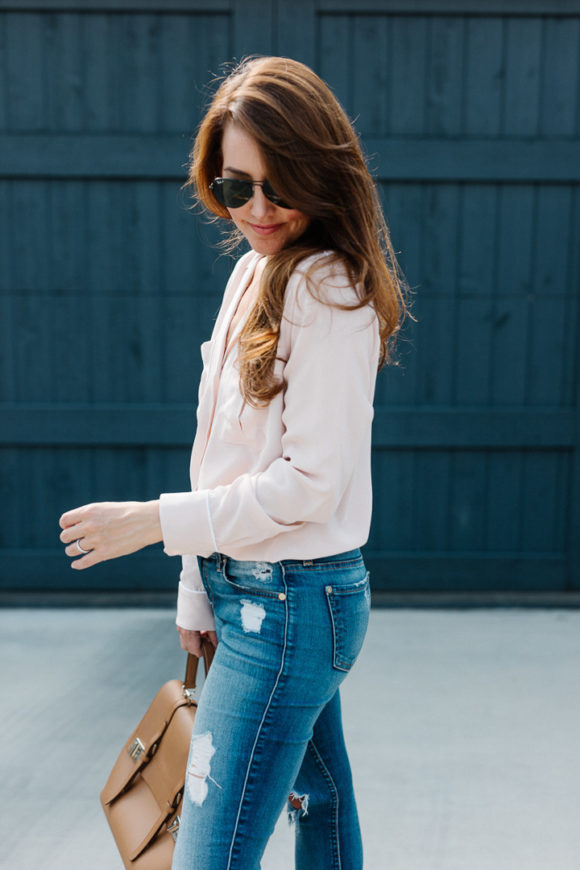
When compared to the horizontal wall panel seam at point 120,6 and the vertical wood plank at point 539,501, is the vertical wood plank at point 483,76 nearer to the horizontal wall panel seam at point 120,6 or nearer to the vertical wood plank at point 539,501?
the horizontal wall panel seam at point 120,6

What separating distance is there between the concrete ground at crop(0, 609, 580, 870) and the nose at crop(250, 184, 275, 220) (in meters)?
1.55

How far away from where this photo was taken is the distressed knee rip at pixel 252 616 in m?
1.13

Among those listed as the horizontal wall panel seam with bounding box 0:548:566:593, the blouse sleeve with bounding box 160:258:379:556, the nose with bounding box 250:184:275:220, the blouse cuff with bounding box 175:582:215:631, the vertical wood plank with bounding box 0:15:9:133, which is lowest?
the horizontal wall panel seam with bounding box 0:548:566:593

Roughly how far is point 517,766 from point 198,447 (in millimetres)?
1633

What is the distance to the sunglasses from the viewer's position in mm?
1125

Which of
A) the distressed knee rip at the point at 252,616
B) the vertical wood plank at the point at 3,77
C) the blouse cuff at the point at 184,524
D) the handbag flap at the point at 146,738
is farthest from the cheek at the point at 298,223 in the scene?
the vertical wood plank at the point at 3,77

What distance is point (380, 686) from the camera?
2879mm

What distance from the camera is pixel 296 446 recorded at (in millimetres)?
1073

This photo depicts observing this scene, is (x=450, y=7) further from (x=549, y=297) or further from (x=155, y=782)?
(x=155, y=782)

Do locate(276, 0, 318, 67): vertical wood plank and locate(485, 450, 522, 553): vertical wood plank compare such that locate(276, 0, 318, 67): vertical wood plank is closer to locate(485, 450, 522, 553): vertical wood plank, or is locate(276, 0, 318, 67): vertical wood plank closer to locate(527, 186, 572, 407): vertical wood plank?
locate(527, 186, 572, 407): vertical wood plank

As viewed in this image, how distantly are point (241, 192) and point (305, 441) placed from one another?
0.36 meters

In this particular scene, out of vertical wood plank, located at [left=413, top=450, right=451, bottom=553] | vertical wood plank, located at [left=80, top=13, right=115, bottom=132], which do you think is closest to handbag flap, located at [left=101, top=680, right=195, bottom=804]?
vertical wood plank, located at [left=413, top=450, right=451, bottom=553]

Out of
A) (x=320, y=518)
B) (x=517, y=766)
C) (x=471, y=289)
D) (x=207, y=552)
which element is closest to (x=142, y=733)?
(x=207, y=552)

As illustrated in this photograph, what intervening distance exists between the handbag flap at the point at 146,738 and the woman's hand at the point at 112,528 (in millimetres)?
427
